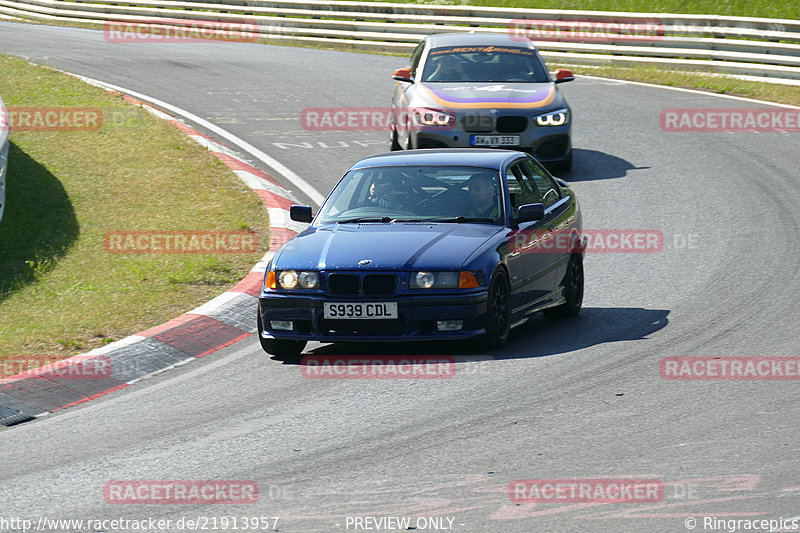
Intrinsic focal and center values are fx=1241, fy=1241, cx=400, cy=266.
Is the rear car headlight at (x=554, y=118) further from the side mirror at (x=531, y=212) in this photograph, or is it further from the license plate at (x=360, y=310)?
the license plate at (x=360, y=310)

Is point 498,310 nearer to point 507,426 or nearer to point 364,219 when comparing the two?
point 364,219

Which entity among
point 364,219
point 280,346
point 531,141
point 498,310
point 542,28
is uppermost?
point 364,219

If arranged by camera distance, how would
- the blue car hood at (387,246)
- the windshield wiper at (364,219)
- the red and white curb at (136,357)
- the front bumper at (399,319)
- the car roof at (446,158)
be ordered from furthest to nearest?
the car roof at (446,158), the windshield wiper at (364,219), the blue car hood at (387,246), the front bumper at (399,319), the red and white curb at (136,357)

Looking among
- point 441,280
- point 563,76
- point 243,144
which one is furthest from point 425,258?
point 243,144

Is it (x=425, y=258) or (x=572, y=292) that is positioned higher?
(x=425, y=258)

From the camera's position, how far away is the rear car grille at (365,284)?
27.9 ft

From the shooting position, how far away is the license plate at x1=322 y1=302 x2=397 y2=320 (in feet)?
27.8

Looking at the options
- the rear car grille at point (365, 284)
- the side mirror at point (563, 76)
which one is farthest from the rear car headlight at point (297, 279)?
the side mirror at point (563, 76)

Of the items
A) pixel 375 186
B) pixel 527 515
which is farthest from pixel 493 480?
pixel 375 186

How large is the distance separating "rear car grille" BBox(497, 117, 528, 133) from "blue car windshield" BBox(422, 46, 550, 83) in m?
1.10

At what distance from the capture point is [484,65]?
55.4 feet

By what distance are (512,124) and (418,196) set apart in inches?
249

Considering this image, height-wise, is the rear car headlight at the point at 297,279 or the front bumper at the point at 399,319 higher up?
the rear car headlight at the point at 297,279

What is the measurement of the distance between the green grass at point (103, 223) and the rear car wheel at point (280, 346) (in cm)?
137
